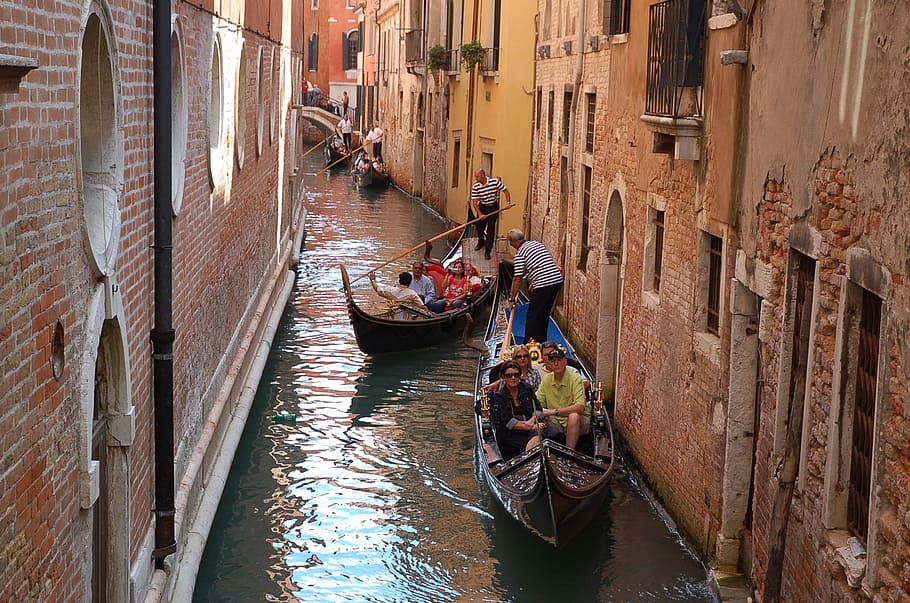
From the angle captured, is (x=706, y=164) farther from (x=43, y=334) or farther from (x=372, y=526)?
(x=43, y=334)

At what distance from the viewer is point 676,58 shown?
7.80 meters

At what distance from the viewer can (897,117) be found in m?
4.29

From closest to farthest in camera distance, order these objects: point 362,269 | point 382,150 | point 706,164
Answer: point 706,164 < point 362,269 < point 382,150

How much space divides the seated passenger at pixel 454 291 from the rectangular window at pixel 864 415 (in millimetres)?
9294

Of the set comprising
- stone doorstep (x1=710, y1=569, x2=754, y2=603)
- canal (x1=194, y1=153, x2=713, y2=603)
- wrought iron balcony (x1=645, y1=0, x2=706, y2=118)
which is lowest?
canal (x1=194, y1=153, x2=713, y2=603)

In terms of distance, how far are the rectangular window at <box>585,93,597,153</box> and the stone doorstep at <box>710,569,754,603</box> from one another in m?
6.20

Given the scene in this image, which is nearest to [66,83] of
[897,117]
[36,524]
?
[36,524]

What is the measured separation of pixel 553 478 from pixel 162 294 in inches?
102

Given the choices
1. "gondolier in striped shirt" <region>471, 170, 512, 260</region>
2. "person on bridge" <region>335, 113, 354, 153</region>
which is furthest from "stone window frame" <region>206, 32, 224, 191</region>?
"person on bridge" <region>335, 113, 354, 153</region>

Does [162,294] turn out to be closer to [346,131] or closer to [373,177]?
[373,177]

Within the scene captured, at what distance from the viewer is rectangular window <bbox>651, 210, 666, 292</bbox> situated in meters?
8.93

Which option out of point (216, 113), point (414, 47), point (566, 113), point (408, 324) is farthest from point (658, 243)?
point (414, 47)

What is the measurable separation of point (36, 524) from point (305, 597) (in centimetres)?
342

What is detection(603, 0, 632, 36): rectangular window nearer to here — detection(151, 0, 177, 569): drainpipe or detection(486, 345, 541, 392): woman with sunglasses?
detection(486, 345, 541, 392): woman with sunglasses
